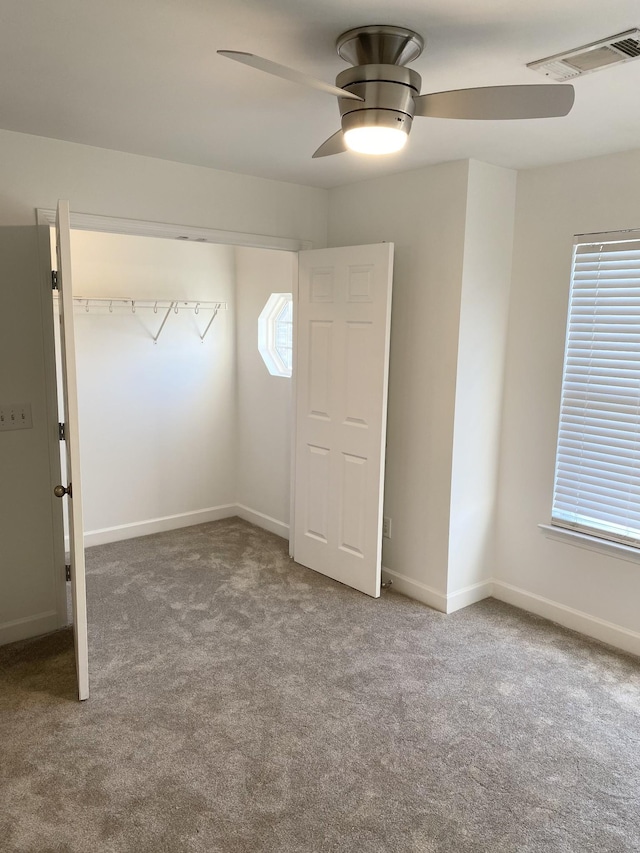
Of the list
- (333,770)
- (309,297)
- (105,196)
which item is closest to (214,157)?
(105,196)

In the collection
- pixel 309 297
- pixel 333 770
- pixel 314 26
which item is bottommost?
pixel 333 770

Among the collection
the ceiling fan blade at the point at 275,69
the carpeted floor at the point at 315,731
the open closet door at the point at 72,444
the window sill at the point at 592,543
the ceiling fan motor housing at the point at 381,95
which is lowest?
the carpeted floor at the point at 315,731

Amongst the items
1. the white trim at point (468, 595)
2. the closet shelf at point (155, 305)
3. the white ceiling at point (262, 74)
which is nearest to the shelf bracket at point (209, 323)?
the closet shelf at point (155, 305)

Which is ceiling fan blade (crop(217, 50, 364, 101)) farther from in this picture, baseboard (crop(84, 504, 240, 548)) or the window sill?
baseboard (crop(84, 504, 240, 548))

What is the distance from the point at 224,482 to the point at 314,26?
3.74 metres

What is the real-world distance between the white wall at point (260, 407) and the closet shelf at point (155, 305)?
24 cm

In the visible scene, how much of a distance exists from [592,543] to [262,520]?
2.46m

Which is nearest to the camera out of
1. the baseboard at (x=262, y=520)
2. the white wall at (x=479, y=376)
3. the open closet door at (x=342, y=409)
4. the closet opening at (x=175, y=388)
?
the white wall at (x=479, y=376)

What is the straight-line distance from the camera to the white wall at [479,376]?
3199mm

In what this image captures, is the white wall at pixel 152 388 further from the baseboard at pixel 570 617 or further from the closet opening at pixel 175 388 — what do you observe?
the baseboard at pixel 570 617

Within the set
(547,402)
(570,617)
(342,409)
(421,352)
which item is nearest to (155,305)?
(342,409)

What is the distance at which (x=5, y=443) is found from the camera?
2.93 metres

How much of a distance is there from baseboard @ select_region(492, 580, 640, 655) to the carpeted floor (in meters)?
0.07

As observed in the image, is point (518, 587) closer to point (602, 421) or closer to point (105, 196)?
point (602, 421)
